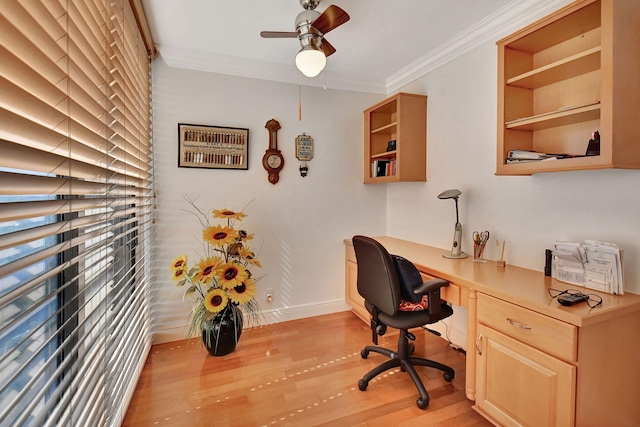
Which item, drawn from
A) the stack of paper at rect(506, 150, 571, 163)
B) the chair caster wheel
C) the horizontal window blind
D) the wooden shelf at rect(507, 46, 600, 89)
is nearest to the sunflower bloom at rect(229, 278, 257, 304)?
the horizontal window blind

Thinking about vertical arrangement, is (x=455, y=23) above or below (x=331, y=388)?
above

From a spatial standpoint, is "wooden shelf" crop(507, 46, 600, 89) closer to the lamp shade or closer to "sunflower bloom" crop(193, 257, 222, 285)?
the lamp shade

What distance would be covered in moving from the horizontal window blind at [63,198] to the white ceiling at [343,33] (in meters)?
→ 0.46

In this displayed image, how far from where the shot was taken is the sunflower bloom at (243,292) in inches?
89.4

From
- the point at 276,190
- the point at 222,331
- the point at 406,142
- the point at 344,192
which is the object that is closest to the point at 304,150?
the point at 276,190

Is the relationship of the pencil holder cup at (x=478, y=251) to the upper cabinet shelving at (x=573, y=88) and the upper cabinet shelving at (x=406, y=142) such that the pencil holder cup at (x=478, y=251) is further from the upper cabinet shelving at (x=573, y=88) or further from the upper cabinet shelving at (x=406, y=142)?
the upper cabinet shelving at (x=406, y=142)

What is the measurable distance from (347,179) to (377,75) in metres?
1.09

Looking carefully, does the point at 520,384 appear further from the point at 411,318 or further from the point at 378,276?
the point at 378,276

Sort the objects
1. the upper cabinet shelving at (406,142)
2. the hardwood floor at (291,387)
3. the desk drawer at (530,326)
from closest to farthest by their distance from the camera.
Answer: the desk drawer at (530,326) < the hardwood floor at (291,387) < the upper cabinet shelving at (406,142)

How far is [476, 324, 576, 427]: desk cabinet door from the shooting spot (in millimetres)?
1338

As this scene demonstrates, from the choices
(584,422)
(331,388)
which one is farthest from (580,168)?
(331,388)

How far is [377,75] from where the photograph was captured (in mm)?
3150

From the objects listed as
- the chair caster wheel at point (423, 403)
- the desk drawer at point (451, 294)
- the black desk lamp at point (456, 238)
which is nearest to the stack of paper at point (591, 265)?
the desk drawer at point (451, 294)

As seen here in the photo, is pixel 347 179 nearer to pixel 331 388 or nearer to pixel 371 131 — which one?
pixel 371 131
